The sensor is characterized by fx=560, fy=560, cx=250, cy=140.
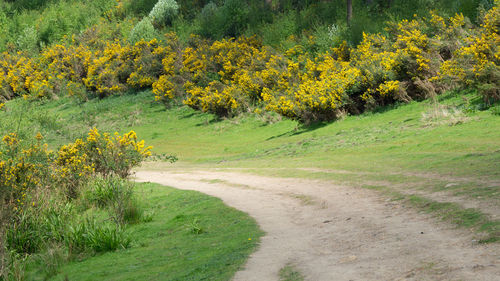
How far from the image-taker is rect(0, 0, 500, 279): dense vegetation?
12484 millimetres

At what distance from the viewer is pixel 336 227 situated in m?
8.74

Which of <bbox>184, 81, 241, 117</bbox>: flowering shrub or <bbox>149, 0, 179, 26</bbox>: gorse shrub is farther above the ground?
<bbox>149, 0, 179, 26</bbox>: gorse shrub

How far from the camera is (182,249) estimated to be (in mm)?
9375

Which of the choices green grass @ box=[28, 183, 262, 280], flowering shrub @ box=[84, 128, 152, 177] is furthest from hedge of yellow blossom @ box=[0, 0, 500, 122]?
green grass @ box=[28, 183, 262, 280]

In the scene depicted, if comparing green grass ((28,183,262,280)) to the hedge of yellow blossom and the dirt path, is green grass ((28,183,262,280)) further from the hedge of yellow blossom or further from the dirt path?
the hedge of yellow blossom

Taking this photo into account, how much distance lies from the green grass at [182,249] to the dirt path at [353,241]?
348mm

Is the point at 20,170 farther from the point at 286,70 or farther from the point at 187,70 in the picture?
the point at 187,70

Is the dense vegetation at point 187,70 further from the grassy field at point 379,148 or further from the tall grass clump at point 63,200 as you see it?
the grassy field at point 379,148

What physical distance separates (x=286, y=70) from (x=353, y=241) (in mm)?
28534

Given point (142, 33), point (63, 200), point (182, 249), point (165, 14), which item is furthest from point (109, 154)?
point (165, 14)

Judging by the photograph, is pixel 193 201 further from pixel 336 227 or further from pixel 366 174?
pixel 336 227

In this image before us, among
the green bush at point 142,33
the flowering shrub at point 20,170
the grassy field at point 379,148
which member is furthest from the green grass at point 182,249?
the green bush at point 142,33

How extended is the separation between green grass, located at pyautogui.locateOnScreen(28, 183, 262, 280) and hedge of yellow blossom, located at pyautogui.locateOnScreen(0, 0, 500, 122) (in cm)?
1136

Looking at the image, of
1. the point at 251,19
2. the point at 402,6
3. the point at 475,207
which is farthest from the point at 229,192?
the point at 251,19
